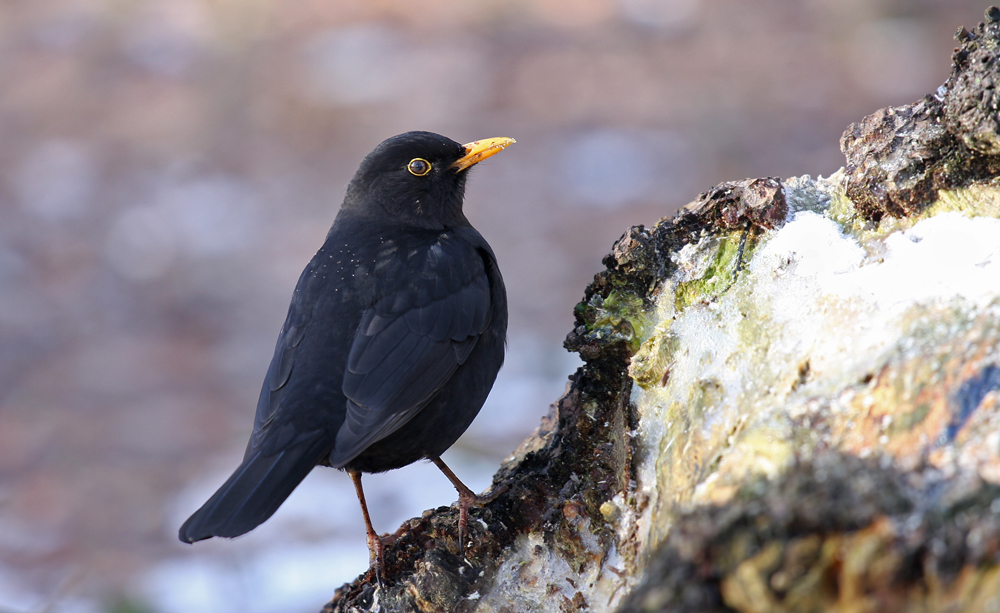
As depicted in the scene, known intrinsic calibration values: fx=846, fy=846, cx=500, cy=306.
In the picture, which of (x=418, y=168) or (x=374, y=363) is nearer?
(x=374, y=363)

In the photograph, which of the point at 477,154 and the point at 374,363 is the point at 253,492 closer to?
the point at 374,363

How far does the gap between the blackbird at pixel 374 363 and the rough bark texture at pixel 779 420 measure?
0.35 m

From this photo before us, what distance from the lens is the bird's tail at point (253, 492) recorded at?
2.86 meters

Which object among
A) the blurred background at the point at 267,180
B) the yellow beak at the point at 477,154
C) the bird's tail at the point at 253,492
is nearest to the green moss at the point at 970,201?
the bird's tail at the point at 253,492

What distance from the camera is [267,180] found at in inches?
452

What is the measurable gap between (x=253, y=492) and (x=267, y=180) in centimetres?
909

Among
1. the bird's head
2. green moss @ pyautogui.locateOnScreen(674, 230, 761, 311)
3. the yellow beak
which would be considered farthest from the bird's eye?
green moss @ pyautogui.locateOnScreen(674, 230, 761, 311)

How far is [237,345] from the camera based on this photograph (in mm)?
8961

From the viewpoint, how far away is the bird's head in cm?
447

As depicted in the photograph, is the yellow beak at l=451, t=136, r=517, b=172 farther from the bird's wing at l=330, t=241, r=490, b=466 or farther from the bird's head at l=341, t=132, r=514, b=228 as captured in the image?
the bird's wing at l=330, t=241, r=490, b=466

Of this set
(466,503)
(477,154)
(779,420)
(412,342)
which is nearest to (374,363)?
(412,342)

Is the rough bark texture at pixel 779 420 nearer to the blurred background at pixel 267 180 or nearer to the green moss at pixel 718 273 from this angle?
the green moss at pixel 718 273

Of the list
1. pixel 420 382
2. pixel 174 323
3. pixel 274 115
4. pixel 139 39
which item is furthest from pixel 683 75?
pixel 420 382

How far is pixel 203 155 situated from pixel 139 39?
3.69 m
